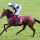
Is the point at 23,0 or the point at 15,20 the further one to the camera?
the point at 23,0

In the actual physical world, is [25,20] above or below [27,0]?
above

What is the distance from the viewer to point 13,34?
344 centimetres

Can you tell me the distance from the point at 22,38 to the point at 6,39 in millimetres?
271

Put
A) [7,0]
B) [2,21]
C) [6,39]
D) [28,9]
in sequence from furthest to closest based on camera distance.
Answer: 1. [7,0]
2. [28,9]
3. [2,21]
4. [6,39]

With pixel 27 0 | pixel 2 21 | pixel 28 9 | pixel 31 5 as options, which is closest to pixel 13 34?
pixel 2 21

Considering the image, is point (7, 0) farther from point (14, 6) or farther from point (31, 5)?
point (14, 6)

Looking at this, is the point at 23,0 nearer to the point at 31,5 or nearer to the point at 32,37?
the point at 31,5

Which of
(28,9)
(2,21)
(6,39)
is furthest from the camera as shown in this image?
(28,9)

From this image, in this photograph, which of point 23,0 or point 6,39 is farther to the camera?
point 23,0

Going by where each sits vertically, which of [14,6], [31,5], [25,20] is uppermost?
[14,6]

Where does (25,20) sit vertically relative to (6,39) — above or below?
above

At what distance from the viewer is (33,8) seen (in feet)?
16.3

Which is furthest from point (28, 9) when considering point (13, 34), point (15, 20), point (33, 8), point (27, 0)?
point (15, 20)

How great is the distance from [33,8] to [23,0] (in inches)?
26.4
